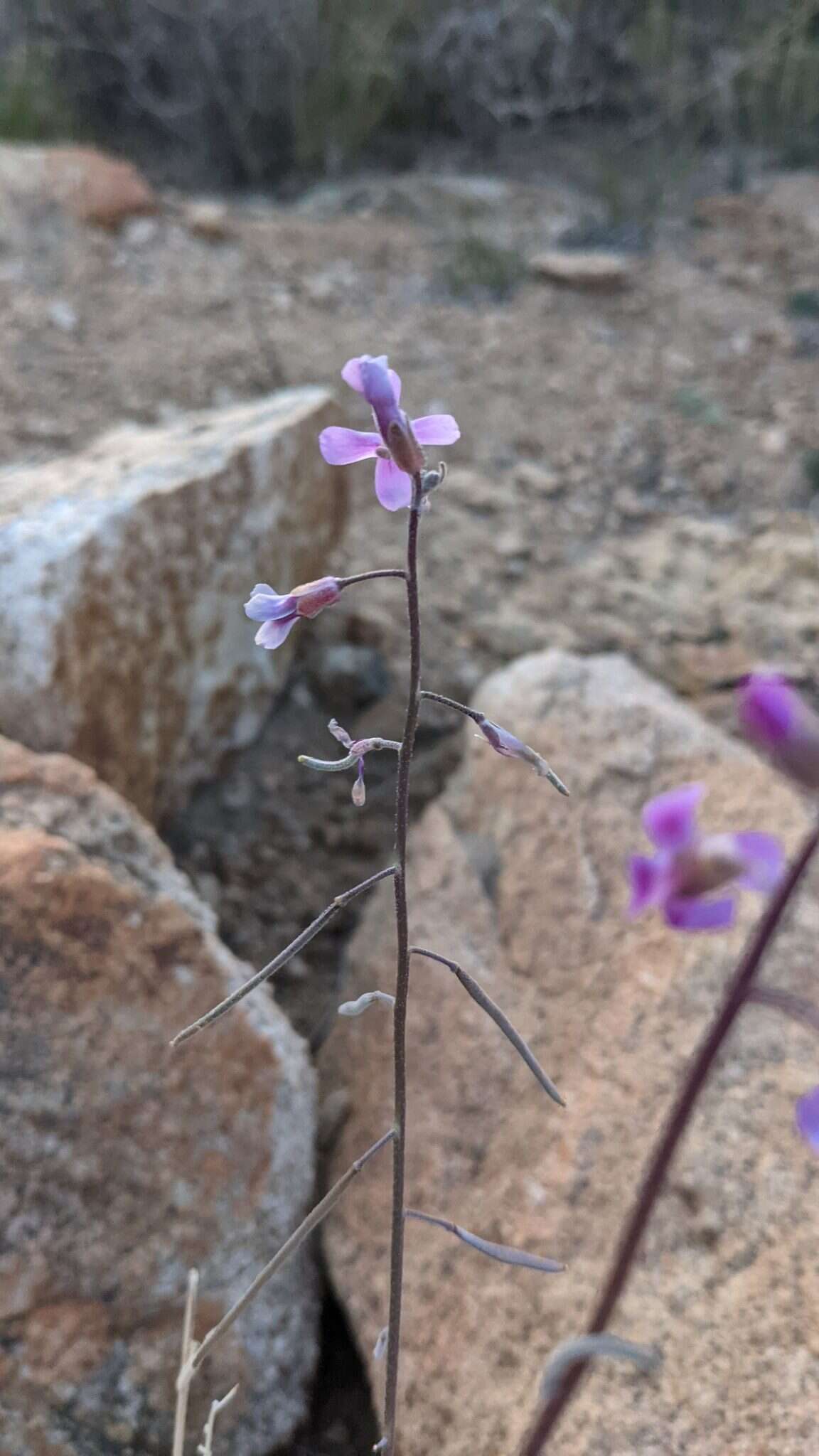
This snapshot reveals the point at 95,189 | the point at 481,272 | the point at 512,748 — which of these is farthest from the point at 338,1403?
the point at 95,189

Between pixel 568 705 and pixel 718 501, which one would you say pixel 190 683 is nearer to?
pixel 568 705

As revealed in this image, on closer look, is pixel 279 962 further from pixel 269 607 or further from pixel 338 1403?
pixel 338 1403

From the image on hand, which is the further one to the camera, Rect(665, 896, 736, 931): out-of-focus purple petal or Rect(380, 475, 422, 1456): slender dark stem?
Rect(380, 475, 422, 1456): slender dark stem

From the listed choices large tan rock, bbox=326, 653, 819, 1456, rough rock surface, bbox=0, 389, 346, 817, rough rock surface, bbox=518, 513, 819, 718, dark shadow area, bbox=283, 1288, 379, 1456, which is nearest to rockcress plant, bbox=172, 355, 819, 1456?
large tan rock, bbox=326, 653, 819, 1456

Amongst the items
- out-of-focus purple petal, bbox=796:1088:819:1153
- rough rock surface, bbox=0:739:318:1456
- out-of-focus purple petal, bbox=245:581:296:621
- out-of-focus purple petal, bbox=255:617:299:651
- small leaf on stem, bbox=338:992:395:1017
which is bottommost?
rough rock surface, bbox=0:739:318:1456

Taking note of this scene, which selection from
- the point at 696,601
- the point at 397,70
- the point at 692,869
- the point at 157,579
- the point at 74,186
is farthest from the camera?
the point at 397,70

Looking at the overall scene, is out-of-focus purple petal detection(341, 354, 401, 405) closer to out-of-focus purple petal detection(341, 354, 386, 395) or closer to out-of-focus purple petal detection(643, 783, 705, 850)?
out-of-focus purple petal detection(341, 354, 386, 395)
